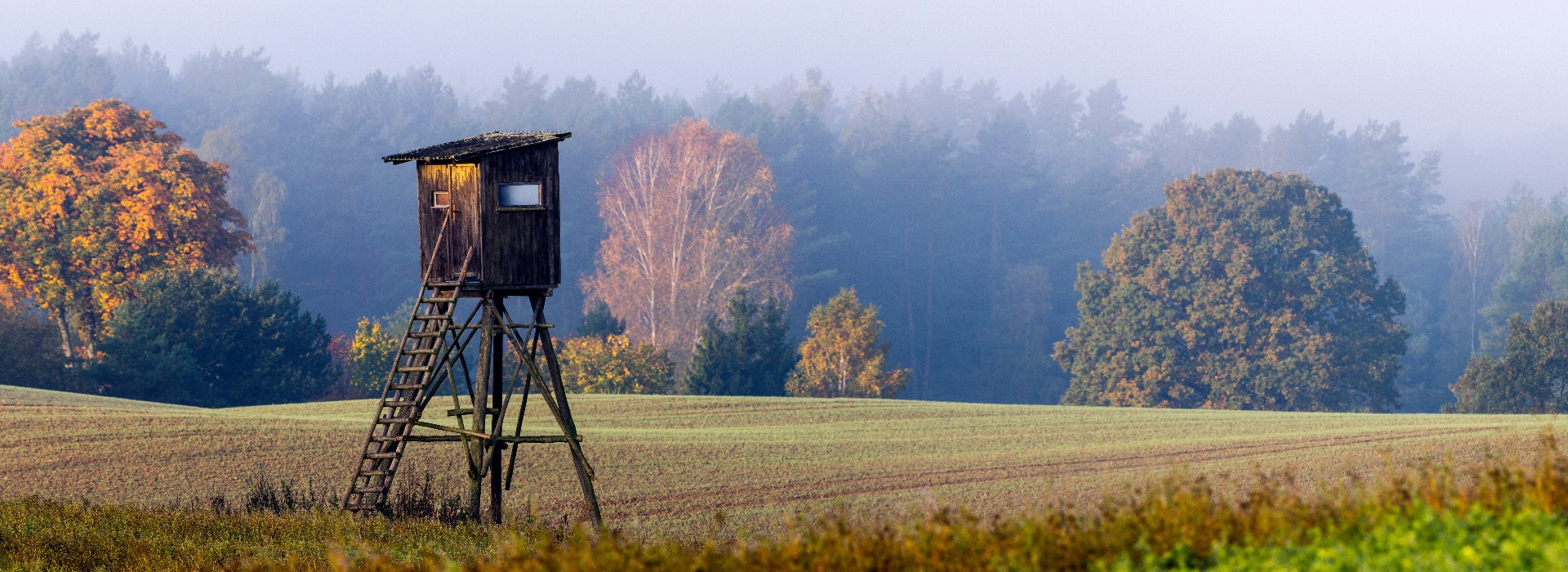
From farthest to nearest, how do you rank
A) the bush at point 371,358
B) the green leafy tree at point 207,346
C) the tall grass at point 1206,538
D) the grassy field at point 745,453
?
the bush at point 371,358, the green leafy tree at point 207,346, the grassy field at point 745,453, the tall grass at point 1206,538

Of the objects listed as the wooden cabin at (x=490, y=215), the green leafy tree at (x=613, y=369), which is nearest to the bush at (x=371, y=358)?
the green leafy tree at (x=613, y=369)

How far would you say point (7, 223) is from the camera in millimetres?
48031

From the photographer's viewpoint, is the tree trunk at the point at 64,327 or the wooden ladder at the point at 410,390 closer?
the wooden ladder at the point at 410,390

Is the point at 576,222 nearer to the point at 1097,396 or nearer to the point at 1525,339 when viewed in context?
the point at 1097,396

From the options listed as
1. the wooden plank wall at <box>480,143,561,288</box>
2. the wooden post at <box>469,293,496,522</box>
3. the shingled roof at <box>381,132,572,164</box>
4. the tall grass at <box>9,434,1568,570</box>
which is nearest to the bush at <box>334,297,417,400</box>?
the wooden post at <box>469,293,496,522</box>

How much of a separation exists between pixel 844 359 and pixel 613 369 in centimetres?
830

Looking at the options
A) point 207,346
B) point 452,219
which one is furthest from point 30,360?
point 452,219

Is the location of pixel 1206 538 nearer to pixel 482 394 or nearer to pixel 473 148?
pixel 482 394

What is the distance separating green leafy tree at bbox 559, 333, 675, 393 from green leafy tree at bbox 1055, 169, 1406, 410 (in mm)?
19797

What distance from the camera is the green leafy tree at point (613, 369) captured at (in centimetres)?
4684

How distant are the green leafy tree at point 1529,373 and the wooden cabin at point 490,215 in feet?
127

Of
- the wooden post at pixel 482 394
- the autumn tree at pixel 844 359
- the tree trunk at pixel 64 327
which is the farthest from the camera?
the autumn tree at pixel 844 359

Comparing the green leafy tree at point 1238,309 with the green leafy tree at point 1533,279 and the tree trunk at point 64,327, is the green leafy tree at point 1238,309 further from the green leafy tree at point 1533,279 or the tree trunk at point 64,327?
the tree trunk at point 64,327

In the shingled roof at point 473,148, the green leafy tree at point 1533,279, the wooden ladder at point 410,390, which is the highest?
the green leafy tree at point 1533,279
